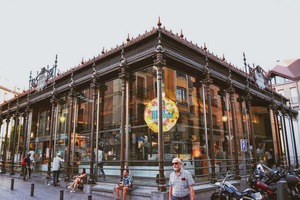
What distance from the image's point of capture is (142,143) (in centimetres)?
1194

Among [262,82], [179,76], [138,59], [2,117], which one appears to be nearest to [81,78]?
[138,59]

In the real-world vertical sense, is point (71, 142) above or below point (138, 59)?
below

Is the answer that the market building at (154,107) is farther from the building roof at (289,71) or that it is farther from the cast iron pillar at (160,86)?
the building roof at (289,71)

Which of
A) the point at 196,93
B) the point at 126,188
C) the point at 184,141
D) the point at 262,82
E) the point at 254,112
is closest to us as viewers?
the point at 126,188

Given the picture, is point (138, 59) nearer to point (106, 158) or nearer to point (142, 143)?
point (142, 143)

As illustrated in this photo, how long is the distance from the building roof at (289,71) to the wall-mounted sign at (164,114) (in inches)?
1324

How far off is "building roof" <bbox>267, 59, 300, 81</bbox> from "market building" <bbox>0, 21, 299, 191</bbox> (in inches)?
1028

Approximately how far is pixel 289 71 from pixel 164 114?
3960cm

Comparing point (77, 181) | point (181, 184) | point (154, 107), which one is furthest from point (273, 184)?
point (77, 181)

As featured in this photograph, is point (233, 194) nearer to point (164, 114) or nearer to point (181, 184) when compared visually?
point (181, 184)

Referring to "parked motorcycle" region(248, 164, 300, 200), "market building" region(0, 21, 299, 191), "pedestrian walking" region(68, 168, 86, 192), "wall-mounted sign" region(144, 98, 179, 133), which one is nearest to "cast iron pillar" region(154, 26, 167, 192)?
"market building" region(0, 21, 299, 191)

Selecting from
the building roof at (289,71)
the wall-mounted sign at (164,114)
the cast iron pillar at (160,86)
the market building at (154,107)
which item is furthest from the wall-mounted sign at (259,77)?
the building roof at (289,71)

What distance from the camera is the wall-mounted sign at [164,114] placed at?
432 inches

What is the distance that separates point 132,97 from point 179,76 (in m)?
2.72
